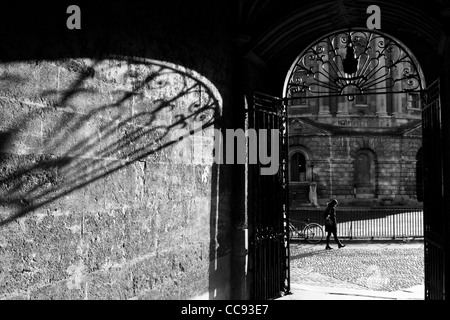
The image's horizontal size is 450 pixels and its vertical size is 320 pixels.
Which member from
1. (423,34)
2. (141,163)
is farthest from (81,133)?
(423,34)

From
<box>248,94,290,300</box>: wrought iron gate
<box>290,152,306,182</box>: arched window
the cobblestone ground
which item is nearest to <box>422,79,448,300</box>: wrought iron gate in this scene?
<box>248,94,290,300</box>: wrought iron gate

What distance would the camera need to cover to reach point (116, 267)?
380 cm

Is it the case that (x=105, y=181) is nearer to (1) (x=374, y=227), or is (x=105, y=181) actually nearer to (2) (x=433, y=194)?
(2) (x=433, y=194)

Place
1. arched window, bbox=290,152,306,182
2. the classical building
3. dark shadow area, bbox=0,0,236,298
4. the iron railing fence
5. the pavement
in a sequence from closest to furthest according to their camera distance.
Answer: dark shadow area, bbox=0,0,236,298 < the pavement < the iron railing fence < the classical building < arched window, bbox=290,152,306,182

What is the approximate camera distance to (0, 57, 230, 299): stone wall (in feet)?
9.53

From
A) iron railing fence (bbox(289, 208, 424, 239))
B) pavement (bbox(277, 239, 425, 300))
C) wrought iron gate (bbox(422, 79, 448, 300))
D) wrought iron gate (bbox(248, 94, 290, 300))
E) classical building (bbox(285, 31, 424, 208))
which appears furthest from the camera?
classical building (bbox(285, 31, 424, 208))

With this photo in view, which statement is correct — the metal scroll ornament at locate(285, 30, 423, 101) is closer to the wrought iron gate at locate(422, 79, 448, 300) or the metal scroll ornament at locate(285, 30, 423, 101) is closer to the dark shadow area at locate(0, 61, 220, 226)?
the wrought iron gate at locate(422, 79, 448, 300)

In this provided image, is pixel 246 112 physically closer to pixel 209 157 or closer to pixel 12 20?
pixel 209 157

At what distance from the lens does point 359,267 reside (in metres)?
11.0

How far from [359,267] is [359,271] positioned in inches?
20.8

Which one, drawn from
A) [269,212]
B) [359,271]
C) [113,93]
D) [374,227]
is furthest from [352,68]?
[374,227]

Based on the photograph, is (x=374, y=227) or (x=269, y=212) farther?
(x=374, y=227)

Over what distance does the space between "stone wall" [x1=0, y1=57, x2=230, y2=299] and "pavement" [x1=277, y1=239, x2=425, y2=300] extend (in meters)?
3.16

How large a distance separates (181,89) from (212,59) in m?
0.96
